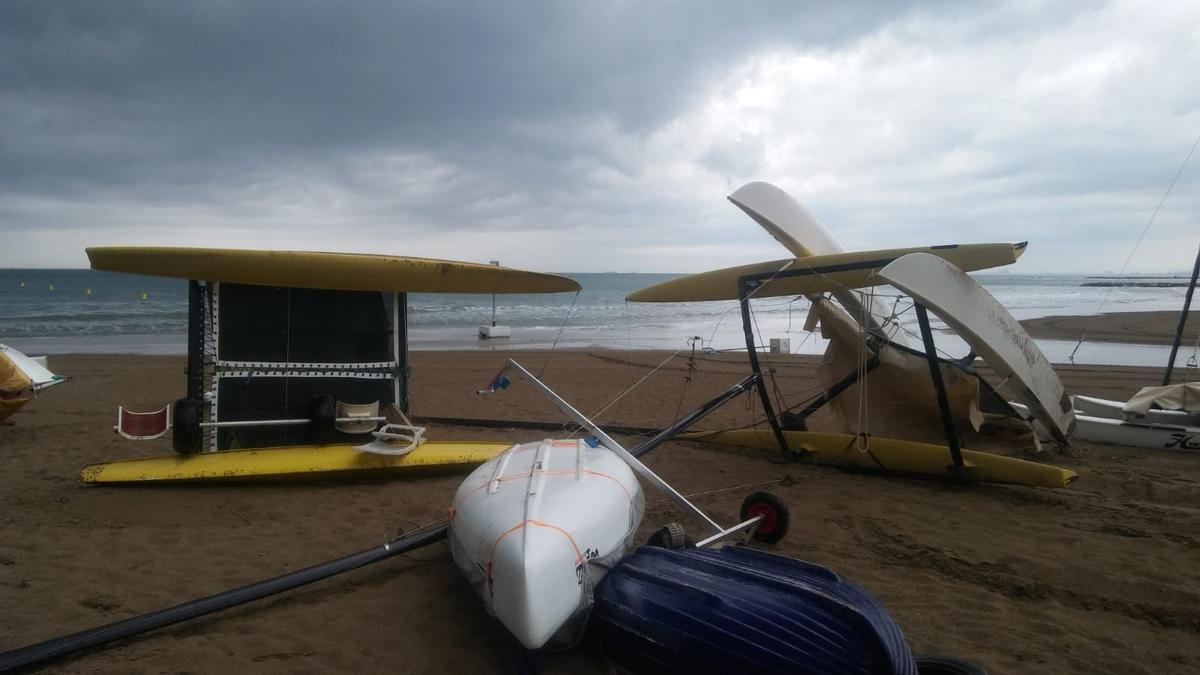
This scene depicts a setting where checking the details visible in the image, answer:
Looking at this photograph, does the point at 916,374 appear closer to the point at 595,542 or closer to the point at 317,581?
the point at 595,542

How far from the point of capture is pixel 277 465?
5.98m

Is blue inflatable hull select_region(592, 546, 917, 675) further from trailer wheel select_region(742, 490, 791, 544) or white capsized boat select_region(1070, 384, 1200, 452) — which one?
white capsized boat select_region(1070, 384, 1200, 452)

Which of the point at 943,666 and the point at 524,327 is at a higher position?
the point at 524,327

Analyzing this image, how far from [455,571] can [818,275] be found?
14.4 ft

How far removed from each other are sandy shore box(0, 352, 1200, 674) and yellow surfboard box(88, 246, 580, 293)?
200 centimetres

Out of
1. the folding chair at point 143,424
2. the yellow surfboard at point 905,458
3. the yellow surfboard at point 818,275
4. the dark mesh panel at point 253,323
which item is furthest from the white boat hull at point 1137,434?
the folding chair at point 143,424

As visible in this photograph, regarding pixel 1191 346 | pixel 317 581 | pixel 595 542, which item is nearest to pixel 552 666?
pixel 595 542

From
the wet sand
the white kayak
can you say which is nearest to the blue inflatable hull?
the white kayak

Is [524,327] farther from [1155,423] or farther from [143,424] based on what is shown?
[1155,423]

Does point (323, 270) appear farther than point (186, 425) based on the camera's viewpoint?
No

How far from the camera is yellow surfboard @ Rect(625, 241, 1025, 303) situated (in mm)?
5566

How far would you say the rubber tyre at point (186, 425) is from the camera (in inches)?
228

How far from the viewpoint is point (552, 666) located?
3266 millimetres

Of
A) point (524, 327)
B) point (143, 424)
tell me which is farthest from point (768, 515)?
point (524, 327)
